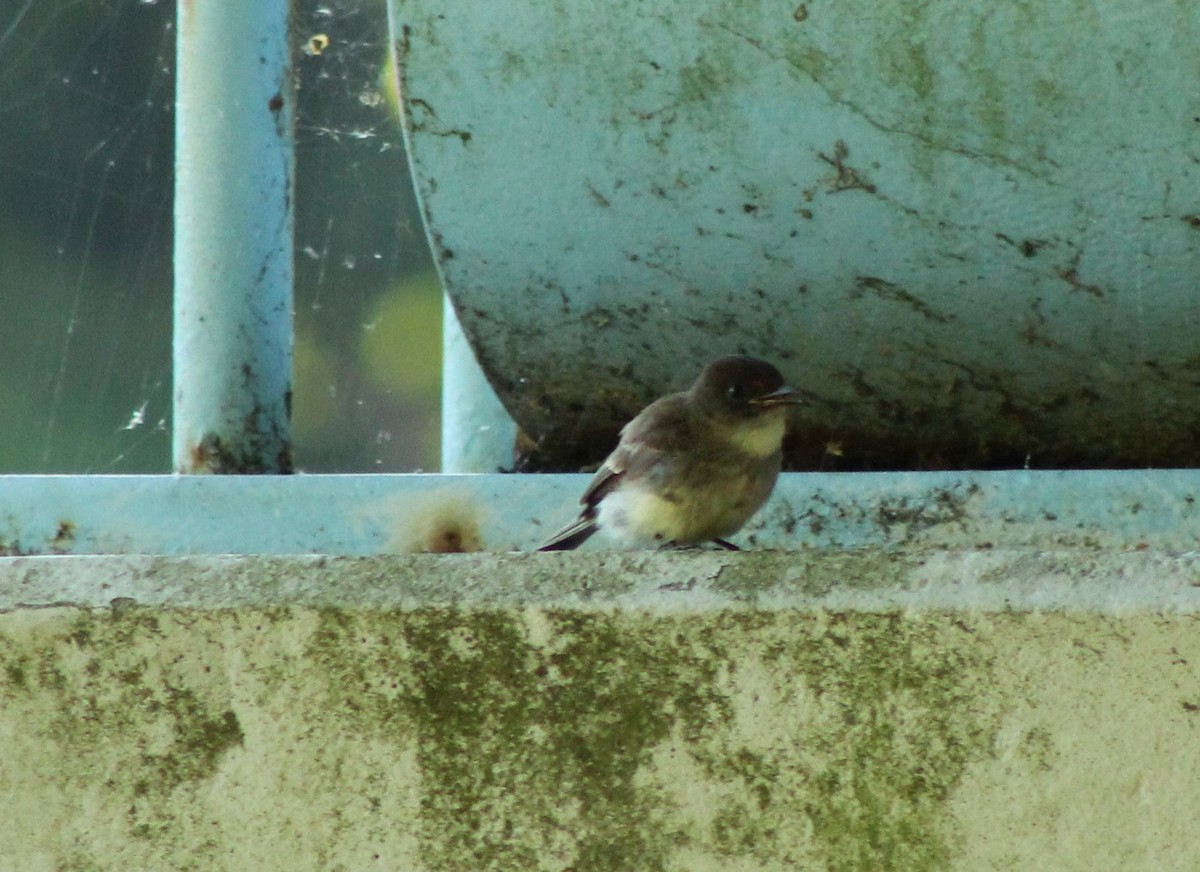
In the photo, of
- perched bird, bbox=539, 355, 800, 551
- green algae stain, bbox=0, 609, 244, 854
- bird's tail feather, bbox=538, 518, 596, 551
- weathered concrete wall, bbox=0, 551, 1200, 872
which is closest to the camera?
weathered concrete wall, bbox=0, 551, 1200, 872

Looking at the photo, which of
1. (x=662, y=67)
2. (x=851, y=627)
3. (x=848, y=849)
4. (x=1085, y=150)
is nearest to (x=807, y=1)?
(x=662, y=67)

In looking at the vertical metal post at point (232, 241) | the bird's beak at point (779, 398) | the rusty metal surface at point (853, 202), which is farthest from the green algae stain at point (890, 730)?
the vertical metal post at point (232, 241)

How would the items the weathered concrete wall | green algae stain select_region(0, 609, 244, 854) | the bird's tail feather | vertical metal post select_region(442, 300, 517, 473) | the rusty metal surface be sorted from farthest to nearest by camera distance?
1. vertical metal post select_region(442, 300, 517, 473)
2. the bird's tail feather
3. the rusty metal surface
4. green algae stain select_region(0, 609, 244, 854)
5. the weathered concrete wall

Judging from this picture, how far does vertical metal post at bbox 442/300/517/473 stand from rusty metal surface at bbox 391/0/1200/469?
59cm

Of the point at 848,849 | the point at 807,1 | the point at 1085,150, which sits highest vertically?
the point at 807,1

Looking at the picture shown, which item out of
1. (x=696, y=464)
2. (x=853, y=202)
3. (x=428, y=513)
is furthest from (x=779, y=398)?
(x=428, y=513)

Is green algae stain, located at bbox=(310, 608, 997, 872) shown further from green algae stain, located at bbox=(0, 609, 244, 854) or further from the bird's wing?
the bird's wing

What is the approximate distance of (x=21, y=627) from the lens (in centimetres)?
214

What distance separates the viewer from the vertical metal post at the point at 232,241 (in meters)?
3.69

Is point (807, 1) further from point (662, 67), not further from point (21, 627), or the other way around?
point (21, 627)

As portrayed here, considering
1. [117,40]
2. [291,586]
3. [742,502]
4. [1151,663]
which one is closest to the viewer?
[1151,663]

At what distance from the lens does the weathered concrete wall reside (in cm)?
201

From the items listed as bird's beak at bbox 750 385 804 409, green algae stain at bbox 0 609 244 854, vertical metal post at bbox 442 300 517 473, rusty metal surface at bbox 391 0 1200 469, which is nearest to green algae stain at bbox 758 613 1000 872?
green algae stain at bbox 0 609 244 854

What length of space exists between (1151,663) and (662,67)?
160cm
